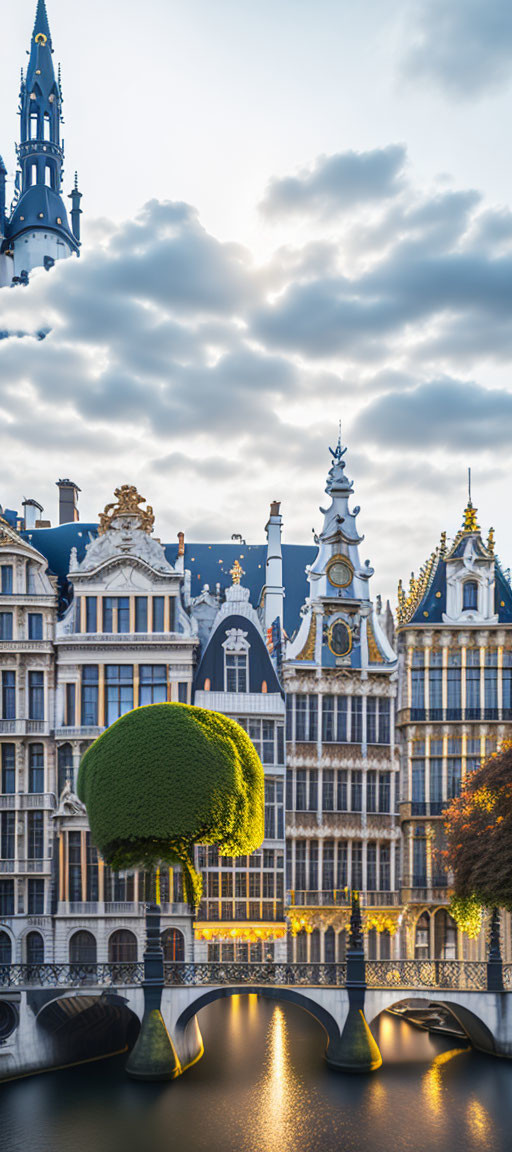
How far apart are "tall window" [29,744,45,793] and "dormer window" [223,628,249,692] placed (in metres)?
9.90

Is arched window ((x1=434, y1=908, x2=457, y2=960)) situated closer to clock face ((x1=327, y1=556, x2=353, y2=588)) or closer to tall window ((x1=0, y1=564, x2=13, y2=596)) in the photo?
clock face ((x1=327, y1=556, x2=353, y2=588))

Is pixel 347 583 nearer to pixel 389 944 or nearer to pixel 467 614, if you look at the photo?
pixel 467 614

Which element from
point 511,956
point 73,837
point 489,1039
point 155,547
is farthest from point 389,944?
point 155,547

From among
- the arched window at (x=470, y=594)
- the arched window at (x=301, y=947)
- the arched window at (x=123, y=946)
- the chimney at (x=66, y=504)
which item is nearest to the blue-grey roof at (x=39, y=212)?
the chimney at (x=66, y=504)

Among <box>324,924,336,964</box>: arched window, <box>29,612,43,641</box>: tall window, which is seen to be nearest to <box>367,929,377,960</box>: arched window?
<box>324,924,336,964</box>: arched window

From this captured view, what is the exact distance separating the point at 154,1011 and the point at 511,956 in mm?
21675

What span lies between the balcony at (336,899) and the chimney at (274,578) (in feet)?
46.9

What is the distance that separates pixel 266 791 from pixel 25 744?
40.1 feet

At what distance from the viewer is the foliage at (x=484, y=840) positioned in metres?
50.7

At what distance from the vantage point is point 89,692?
2418 inches

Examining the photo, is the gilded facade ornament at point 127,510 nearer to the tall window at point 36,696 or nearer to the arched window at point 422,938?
the tall window at point 36,696

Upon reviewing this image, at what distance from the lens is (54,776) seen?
6053cm

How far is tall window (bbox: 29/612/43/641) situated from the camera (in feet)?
203

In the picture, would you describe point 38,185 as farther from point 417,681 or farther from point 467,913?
point 467,913
